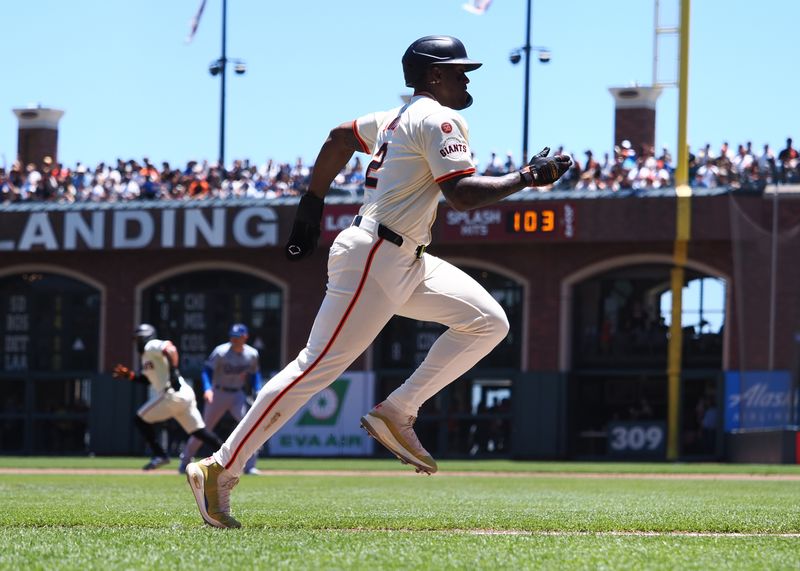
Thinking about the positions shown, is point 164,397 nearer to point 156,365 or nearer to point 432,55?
point 156,365

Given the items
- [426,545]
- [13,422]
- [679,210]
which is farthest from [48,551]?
[13,422]

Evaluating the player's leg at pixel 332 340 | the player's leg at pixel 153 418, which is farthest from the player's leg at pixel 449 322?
the player's leg at pixel 153 418

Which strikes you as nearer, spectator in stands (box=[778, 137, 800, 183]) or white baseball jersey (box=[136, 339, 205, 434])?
white baseball jersey (box=[136, 339, 205, 434])

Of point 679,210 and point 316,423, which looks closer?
point 679,210

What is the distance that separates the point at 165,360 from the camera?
19047 millimetres

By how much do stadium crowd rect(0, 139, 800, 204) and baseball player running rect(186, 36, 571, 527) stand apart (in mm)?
22535

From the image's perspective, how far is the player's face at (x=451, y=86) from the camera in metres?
7.09

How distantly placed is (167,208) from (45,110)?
9.64m

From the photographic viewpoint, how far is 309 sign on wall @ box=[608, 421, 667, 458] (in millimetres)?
30359

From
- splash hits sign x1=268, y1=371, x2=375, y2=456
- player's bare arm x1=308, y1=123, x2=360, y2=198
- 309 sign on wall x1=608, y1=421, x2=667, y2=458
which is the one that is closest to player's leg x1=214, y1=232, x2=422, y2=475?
player's bare arm x1=308, y1=123, x2=360, y2=198

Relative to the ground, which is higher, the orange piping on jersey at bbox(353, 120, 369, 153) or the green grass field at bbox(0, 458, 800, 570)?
the orange piping on jersey at bbox(353, 120, 369, 153)

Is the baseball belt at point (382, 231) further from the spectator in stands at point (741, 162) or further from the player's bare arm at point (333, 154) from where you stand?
the spectator in stands at point (741, 162)

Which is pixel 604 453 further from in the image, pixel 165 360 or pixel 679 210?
pixel 165 360

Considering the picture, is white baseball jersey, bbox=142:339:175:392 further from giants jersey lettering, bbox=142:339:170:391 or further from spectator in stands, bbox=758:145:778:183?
spectator in stands, bbox=758:145:778:183
